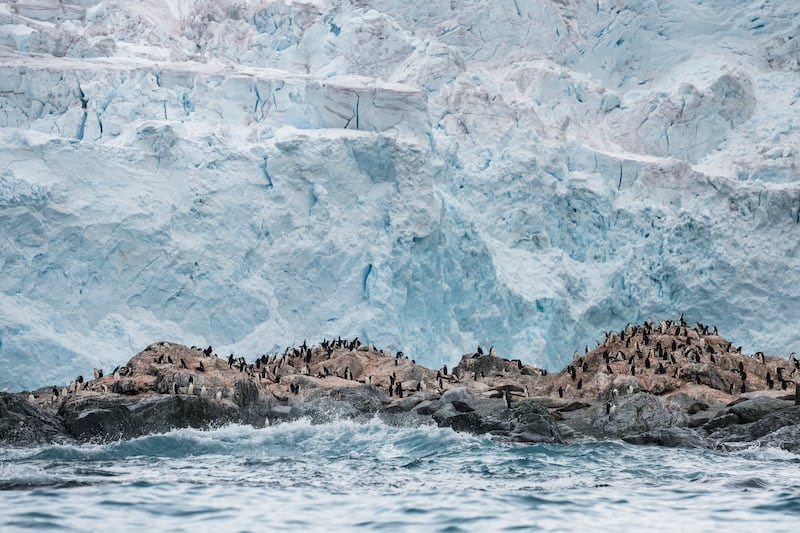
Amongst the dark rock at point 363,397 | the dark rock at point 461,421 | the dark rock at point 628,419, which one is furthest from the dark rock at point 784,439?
the dark rock at point 363,397

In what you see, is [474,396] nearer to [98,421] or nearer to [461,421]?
[461,421]

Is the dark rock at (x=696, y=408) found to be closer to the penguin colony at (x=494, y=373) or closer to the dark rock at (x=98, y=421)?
the penguin colony at (x=494, y=373)

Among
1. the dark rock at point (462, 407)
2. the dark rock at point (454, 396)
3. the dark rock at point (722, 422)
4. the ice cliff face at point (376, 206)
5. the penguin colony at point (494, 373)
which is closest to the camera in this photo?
the dark rock at point (722, 422)

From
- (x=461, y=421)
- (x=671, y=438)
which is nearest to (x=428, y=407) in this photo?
(x=461, y=421)

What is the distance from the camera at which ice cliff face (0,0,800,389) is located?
22.4m

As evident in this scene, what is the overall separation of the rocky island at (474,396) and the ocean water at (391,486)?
807mm

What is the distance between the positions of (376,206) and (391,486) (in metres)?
16.9

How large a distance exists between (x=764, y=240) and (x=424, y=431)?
16067 millimetres

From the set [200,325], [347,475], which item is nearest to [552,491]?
[347,475]

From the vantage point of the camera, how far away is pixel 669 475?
29.2 ft

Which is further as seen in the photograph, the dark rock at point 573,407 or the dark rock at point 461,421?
the dark rock at point 573,407

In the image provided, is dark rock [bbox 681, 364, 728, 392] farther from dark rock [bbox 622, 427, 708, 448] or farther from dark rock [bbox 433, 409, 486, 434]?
dark rock [bbox 433, 409, 486, 434]

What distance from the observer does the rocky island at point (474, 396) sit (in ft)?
40.5

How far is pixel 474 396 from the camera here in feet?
50.0
